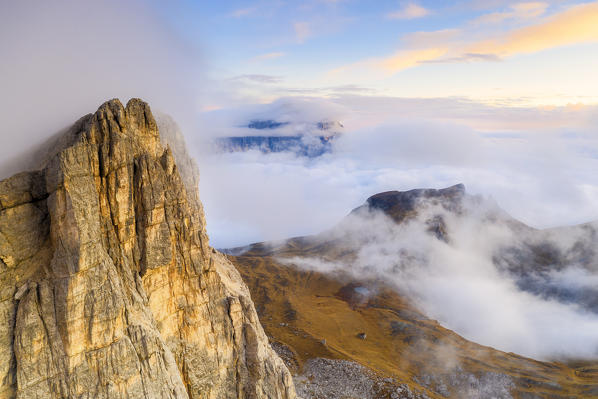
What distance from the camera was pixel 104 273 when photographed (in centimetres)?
2512

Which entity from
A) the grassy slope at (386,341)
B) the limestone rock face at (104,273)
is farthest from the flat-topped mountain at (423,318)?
the limestone rock face at (104,273)

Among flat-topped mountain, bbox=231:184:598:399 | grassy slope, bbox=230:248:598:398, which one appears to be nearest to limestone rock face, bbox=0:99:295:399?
flat-topped mountain, bbox=231:184:598:399

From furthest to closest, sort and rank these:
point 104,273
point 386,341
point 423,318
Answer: point 423,318
point 386,341
point 104,273

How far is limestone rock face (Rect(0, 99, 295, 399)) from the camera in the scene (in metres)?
23.1

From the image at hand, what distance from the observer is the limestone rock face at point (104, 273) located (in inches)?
909

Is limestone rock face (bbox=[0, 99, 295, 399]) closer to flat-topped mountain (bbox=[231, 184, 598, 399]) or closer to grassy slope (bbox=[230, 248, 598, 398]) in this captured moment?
flat-topped mountain (bbox=[231, 184, 598, 399])

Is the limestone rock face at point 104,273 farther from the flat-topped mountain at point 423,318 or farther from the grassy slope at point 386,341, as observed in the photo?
the grassy slope at point 386,341

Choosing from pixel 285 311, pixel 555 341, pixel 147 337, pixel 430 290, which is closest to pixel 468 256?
pixel 430 290

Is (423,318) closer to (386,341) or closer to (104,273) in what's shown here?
(386,341)

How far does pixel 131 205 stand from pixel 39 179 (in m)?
6.83

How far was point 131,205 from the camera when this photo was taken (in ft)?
96.8

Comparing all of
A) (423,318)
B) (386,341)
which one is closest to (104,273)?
(386,341)

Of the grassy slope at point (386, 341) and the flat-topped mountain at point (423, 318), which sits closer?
the flat-topped mountain at point (423, 318)

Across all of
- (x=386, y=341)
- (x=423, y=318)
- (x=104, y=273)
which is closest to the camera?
(x=104, y=273)
